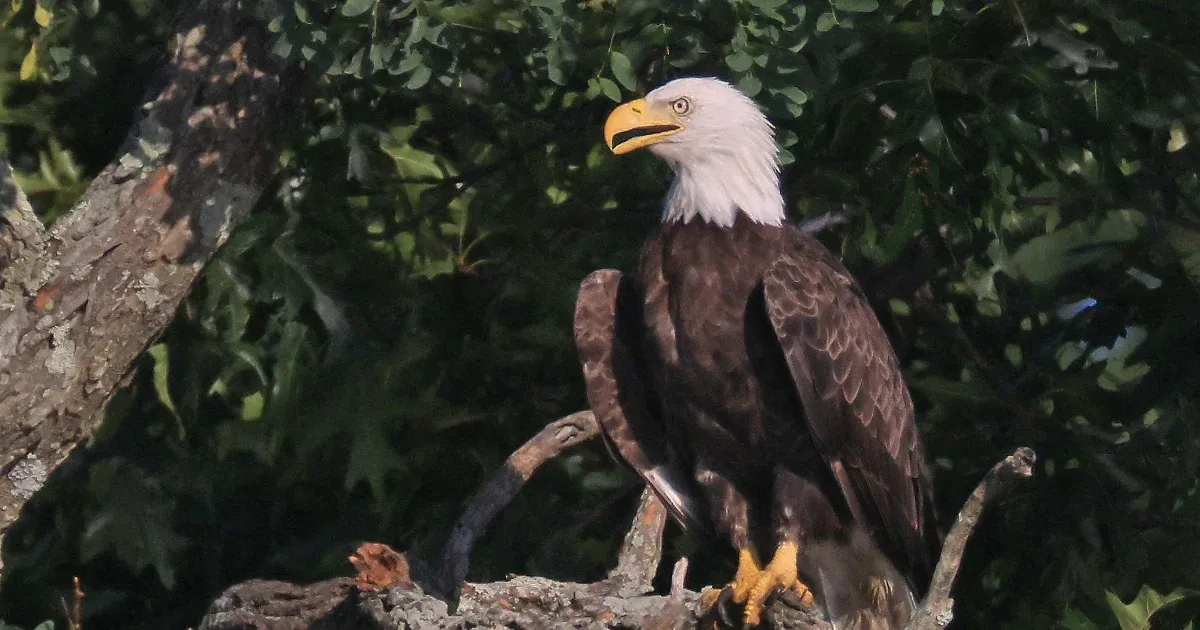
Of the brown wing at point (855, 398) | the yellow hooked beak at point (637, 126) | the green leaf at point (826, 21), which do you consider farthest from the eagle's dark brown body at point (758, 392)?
the green leaf at point (826, 21)

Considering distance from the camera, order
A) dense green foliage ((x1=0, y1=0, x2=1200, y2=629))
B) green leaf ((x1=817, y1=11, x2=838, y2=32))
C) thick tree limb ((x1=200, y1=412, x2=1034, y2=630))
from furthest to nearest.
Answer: dense green foliage ((x1=0, y1=0, x2=1200, y2=629)), green leaf ((x1=817, y1=11, x2=838, y2=32)), thick tree limb ((x1=200, y1=412, x2=1034, y2=630))

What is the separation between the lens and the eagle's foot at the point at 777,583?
4.71 metres

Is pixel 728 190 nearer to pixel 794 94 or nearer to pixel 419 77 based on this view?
pixel 794 94

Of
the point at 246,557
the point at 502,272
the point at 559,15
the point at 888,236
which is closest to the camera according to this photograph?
the point at 559,15

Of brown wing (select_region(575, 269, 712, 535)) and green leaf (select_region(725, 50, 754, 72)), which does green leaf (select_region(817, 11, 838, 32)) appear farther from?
brown wing (select_region(575, 269, 712, 535))

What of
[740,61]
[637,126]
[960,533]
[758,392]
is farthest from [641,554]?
[740,61]

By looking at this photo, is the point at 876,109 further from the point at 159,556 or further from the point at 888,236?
the point at 159,556

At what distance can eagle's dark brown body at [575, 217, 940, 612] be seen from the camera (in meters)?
4.77

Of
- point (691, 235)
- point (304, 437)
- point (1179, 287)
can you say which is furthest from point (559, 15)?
point (1179, 287)

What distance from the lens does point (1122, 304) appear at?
4980 millimetres

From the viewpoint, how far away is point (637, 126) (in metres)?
4.92

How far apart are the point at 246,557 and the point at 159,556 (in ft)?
1.76

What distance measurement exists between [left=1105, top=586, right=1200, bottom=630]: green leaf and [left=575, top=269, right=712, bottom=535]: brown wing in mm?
1350

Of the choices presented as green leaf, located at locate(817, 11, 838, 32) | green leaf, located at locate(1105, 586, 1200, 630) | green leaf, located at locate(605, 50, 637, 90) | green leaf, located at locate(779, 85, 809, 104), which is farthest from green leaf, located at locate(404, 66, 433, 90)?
green leaf, located at locate(1105, 586, 1200, 630)
